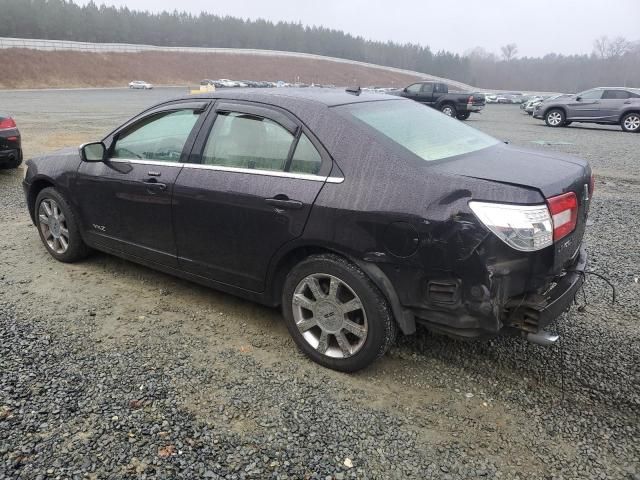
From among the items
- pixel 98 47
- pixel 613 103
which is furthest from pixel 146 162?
pixel 98 47

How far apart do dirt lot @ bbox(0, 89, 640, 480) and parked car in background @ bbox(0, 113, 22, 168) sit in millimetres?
4943

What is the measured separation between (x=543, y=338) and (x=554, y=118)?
806 inches

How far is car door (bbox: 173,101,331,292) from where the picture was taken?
2943mm

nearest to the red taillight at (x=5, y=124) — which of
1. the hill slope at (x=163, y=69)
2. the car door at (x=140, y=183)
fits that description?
the car door at (x=140, y=183)

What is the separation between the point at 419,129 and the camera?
3.22 meters

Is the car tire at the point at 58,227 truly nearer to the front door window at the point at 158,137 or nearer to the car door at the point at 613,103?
the front door window at the point at 158,137

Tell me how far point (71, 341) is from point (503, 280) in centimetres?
268

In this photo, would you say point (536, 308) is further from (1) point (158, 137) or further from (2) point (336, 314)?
(1) point (158, 137)

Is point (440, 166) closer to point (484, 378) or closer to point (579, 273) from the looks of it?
point (579, 273)

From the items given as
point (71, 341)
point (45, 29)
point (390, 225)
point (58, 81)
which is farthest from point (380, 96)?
point (45, 29)

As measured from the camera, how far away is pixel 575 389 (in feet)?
9.16

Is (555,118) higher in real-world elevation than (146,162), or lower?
lower

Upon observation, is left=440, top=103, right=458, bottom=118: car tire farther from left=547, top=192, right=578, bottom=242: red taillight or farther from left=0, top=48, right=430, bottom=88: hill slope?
left=0, top=48, right=430, bottom=88: hill slope

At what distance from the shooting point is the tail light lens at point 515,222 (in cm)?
239
